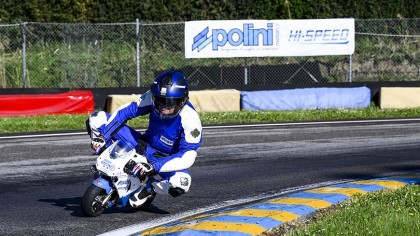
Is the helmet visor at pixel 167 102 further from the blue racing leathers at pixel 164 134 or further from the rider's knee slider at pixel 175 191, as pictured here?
the rider's knee slider at pixel 175 191

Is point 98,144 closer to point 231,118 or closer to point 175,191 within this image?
point 175,191

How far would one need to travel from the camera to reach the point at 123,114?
930 cm

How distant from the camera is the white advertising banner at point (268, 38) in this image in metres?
24.7

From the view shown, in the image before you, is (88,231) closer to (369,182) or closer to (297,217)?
(297,217)

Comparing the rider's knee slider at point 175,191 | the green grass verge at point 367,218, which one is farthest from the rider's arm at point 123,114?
the green grass verge at point 367,218

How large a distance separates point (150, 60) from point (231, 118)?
455 centimetres

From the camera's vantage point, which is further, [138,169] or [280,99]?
[280,99]

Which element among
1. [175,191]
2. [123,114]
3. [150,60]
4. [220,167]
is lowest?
[220,167]

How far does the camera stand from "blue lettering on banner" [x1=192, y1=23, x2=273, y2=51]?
2466 centimetres

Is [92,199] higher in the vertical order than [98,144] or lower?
lower

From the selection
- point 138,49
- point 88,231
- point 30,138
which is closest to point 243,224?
point 88,231

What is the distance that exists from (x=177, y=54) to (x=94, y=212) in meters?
16.6

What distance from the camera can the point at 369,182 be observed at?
37.3 feet

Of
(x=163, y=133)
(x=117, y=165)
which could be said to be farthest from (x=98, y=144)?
(x=163, y=133)
